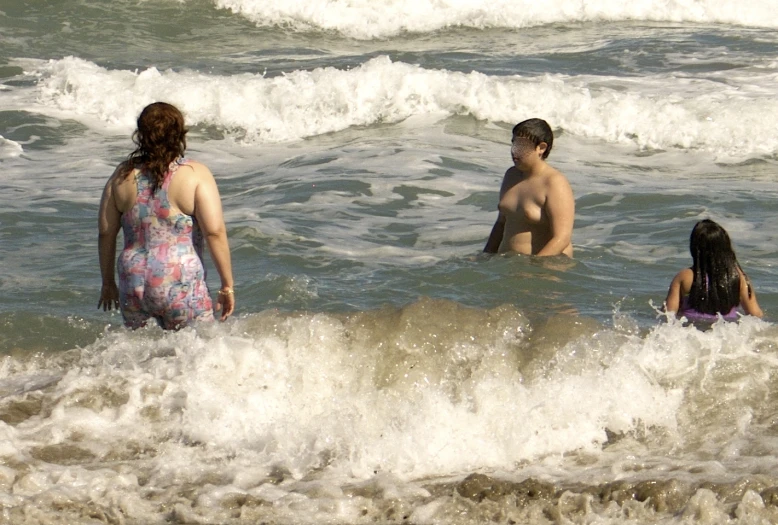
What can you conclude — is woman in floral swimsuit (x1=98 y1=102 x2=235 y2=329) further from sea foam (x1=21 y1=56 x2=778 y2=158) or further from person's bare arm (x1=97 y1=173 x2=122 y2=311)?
sea foam (x1=21 y1=56 x2=778 y2=158)

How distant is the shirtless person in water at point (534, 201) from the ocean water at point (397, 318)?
0.53ft

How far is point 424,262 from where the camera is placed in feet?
27.3

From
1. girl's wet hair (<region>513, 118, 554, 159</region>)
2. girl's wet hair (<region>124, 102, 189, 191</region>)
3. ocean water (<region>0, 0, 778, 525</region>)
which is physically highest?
girl's wet hair (<region>124, 102, 189, 191</region>)

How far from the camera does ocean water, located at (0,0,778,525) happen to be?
14.7 ft

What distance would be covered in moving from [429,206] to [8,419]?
5.64 metres

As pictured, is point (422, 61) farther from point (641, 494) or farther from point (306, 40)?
point (641, 494)

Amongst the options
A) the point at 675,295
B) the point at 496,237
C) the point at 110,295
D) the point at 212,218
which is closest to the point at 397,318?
the point at 212,218

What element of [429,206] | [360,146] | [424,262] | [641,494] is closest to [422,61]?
[360,146]

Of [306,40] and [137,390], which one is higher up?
[306,40]

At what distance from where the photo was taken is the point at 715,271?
20.8 ft

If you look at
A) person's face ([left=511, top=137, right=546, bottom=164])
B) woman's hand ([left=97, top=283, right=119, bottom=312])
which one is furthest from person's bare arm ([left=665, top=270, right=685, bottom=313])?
woman's hand ([left=97, top=283, right=119, bottom=312])

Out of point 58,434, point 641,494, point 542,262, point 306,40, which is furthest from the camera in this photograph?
point 306,40

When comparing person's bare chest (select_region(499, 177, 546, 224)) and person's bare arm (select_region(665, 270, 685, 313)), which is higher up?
person's bare chest (select_region(499, 177, 546, 224))

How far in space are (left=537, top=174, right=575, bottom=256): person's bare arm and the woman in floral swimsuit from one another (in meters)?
2.78
